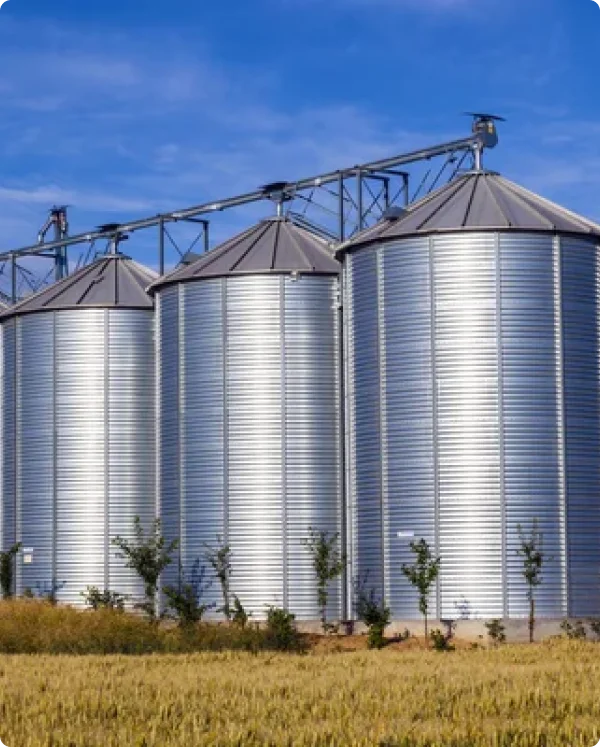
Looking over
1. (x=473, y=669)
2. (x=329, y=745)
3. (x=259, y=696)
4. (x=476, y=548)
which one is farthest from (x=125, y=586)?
(x=329, y=745)

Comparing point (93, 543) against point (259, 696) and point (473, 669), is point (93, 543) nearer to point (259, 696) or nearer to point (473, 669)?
point (473, 669)

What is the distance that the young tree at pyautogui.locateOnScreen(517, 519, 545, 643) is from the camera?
162ft

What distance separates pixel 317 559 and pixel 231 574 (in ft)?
10.6

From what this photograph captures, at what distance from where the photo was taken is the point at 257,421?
186 feet

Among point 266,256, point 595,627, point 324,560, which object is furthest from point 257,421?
point 595,627

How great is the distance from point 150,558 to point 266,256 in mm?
12262

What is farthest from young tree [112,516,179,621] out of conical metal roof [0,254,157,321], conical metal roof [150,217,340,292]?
conical metal roof [0,254,157,321]

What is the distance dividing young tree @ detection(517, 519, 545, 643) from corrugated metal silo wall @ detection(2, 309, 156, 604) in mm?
19639

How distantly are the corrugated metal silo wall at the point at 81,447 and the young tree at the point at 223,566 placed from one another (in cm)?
793

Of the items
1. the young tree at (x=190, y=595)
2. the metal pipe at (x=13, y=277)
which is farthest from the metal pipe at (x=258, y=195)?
the young tree at (x=190, y=595)

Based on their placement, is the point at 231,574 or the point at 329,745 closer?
the point at 329,745

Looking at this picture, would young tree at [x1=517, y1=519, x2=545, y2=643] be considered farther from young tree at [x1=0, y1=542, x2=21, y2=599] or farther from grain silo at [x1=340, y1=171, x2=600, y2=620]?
young tree at [x1=0, y1=542, x2=21, y2=599]

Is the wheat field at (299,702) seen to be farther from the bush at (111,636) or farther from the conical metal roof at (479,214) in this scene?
the conical metal roof at (479,214)

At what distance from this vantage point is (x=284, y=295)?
5806cm
